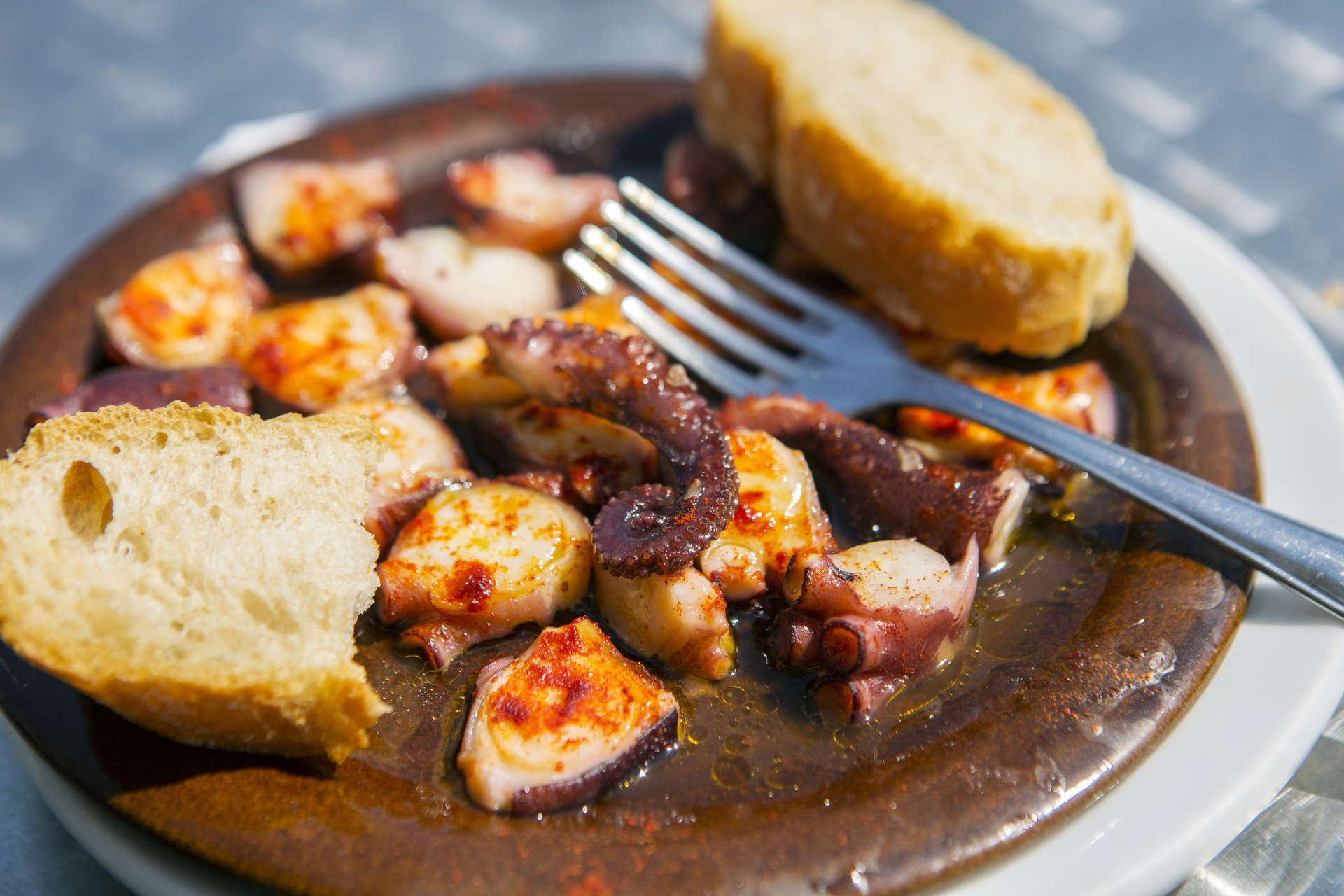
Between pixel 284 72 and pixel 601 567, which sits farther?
pixel 284 72

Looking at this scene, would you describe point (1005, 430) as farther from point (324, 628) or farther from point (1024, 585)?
point (324, 628)

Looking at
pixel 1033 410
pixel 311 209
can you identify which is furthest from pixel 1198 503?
pixel 311 209

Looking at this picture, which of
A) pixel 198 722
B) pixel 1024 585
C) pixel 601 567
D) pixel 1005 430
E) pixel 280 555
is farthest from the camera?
pixel 1005 430

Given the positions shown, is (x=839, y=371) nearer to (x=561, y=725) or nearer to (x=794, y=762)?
(x=794, y=762)

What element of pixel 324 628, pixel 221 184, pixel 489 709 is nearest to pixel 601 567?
pixel 489 709

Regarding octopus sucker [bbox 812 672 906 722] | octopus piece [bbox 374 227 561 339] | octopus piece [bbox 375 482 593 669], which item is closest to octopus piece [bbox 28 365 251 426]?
octopus piece [bbox 374 227 561 339]

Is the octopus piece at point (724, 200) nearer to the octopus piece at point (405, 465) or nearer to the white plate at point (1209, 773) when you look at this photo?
the octopus piece at point (405, 465)
